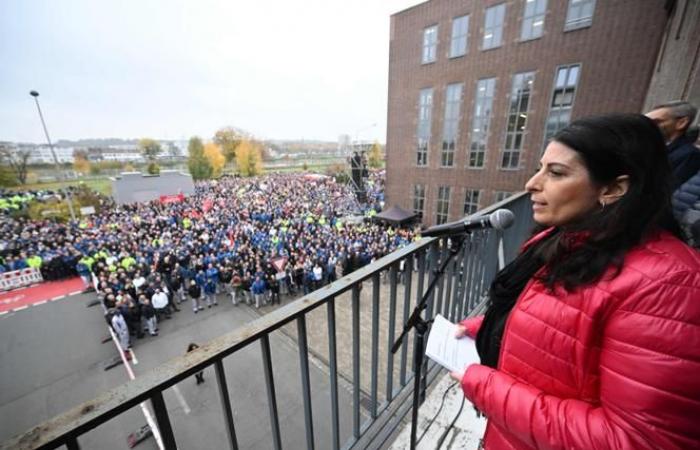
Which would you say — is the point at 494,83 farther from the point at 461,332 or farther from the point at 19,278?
the point at 19,278

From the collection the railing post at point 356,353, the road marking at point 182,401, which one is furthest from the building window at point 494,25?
the road marking at point 182,401

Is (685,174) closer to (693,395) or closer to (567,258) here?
(567,258)

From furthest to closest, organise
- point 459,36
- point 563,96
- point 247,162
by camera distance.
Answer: point 247,162
point 459,36
point 563,96

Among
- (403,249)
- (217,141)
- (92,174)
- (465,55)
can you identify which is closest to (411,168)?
(465,55)

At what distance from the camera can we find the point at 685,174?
8.77 ft

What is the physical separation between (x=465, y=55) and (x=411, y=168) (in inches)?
Result: 320

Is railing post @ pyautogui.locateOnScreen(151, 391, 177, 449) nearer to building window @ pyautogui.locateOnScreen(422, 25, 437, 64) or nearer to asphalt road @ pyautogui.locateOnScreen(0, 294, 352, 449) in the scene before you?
asphalt road @ pyautogui.locateOnScreen(0, 294, 352, 449)

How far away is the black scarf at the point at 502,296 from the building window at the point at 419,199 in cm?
2079

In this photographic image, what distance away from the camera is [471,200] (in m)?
19.1

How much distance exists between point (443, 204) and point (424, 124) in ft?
20.3

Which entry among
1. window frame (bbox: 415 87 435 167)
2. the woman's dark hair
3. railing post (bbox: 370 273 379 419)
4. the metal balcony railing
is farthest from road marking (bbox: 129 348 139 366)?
window frame (bbox: 415 87 435 167)

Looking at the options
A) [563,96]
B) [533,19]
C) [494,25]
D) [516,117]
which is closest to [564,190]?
[563,96]

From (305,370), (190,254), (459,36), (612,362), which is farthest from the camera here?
(459,36)

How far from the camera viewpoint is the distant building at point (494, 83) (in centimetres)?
1349
